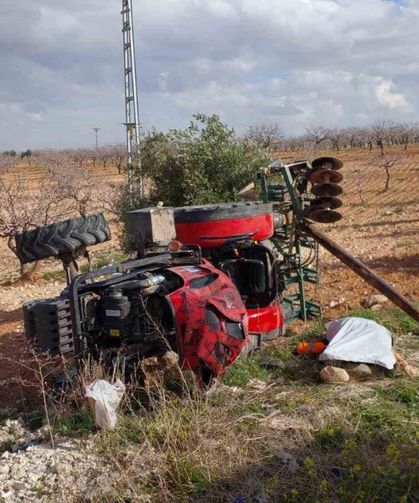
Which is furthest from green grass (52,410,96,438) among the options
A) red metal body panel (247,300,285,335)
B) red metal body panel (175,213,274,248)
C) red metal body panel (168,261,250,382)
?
red metal body panel (175,213,274,248)

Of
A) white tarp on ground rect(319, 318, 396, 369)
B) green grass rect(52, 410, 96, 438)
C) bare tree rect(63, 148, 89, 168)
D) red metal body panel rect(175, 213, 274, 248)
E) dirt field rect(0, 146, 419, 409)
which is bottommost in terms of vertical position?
dirt field rect(0, 146, 419, 409)

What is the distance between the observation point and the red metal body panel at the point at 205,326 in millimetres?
4012

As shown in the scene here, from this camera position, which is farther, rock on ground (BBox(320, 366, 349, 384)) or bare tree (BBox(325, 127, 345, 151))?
bare tree (BBox(325, 127, 345, 151))

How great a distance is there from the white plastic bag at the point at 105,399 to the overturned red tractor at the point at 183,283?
0.87ft

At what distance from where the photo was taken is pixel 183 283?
4207 millimetres

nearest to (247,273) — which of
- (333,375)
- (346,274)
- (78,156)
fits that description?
(333,375)

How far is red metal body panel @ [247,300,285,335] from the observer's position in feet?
17.0

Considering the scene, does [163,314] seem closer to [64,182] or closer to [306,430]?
[306,430]

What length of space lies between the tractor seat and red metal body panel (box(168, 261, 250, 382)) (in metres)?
0.89

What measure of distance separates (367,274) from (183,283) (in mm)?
1893

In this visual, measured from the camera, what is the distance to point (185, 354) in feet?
13.3

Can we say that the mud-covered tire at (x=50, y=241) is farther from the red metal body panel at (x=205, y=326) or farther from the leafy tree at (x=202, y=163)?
the leafy tree at (x=202, y=163)

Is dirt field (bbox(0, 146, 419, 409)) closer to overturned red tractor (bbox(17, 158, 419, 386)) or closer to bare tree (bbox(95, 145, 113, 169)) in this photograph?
overturned red tractor (bbox(17, 158, 419, 386))

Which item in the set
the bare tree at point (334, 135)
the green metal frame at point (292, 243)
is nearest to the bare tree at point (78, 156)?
the bare tree at point (334, 135)
